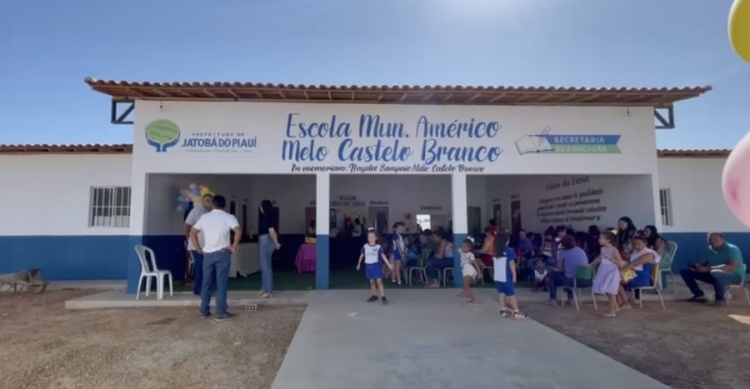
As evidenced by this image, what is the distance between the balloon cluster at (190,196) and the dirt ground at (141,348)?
2.50m

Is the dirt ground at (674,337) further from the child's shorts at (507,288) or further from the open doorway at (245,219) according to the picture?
the open doorway at (245,219)

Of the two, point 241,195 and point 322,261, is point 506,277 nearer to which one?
point 322,261

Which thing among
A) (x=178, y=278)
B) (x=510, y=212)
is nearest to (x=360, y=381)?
Answer: (x=178, y=278)

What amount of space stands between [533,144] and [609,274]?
9.33ft

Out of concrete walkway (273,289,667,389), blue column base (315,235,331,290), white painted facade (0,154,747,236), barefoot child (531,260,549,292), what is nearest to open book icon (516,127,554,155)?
barefoot child (531,260,549,292)

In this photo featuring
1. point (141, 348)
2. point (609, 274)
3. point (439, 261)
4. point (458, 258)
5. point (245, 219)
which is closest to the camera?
point (141, 348)

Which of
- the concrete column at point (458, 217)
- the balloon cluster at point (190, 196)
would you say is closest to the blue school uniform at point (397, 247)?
the concrete column at point (458, 217)

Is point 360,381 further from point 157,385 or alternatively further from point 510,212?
point 510,212

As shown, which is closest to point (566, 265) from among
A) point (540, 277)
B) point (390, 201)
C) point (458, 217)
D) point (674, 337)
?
point (540, 277)

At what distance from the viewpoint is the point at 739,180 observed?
254 centimetres

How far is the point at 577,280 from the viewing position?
6969mm

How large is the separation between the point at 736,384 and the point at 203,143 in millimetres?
7871

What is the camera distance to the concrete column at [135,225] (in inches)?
312

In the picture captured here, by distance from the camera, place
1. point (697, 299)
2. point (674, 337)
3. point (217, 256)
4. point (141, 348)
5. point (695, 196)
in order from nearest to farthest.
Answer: point (141, 348) → point (674, 337) → point (217, 256) → point (697, 299) → point (695, 196)
